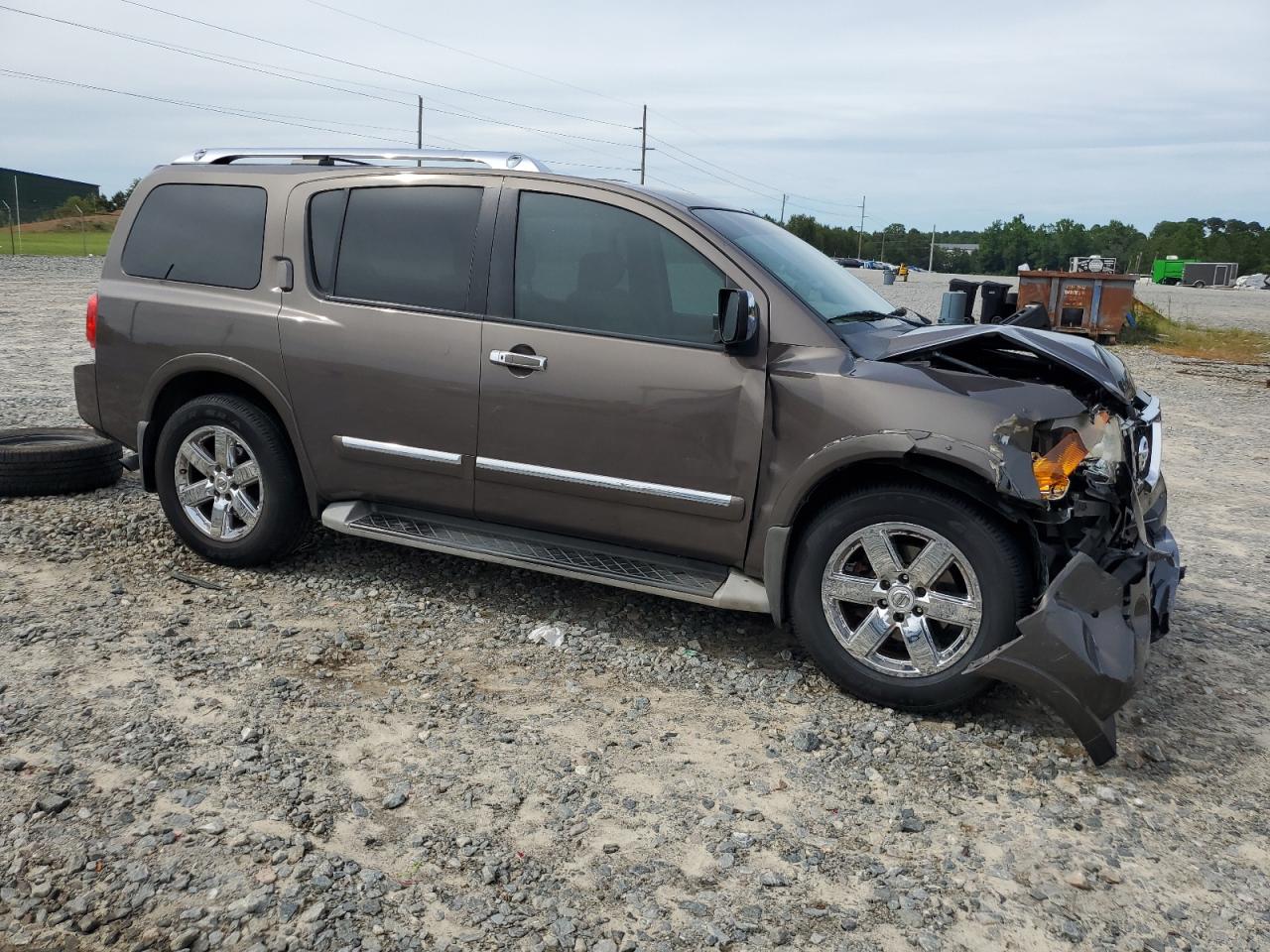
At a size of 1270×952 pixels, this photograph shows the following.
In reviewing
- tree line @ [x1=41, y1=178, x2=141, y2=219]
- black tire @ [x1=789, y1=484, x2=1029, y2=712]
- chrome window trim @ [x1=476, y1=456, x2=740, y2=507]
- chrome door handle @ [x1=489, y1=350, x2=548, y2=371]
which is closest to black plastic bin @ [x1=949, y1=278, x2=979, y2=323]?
black tire @ [x1=789, y1=484, x2=1029, y2=712]

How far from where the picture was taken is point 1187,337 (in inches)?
925

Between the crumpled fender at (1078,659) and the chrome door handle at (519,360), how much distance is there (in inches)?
83.4

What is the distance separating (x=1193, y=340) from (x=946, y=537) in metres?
22.0

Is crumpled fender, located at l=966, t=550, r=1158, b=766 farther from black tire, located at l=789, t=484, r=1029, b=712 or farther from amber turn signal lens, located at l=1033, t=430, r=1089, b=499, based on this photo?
amber turn signal lens, located at l=1033, t=430, r=1089, b=499

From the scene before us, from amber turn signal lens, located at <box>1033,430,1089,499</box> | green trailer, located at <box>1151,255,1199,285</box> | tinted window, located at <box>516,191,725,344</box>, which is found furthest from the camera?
green trailer, located at <box>1151,255,1199,285</box>

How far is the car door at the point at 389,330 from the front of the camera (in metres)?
4.84

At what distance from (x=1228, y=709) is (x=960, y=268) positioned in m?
146

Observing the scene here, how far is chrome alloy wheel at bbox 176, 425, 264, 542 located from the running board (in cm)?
47

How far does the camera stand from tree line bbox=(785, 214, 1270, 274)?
12575 cm

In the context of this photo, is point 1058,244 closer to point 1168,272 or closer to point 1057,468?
point 1168,272

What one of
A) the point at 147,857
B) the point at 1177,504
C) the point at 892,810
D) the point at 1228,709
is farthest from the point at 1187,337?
the point at 147,857

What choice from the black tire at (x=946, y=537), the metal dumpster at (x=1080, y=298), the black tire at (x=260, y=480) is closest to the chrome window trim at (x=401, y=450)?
the black tire at (x=260, y=480)

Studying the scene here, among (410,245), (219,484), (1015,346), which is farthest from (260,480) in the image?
(1015,346)

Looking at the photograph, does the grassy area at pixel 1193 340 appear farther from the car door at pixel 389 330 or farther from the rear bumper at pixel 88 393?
the rear bumper at pixel 88 393
